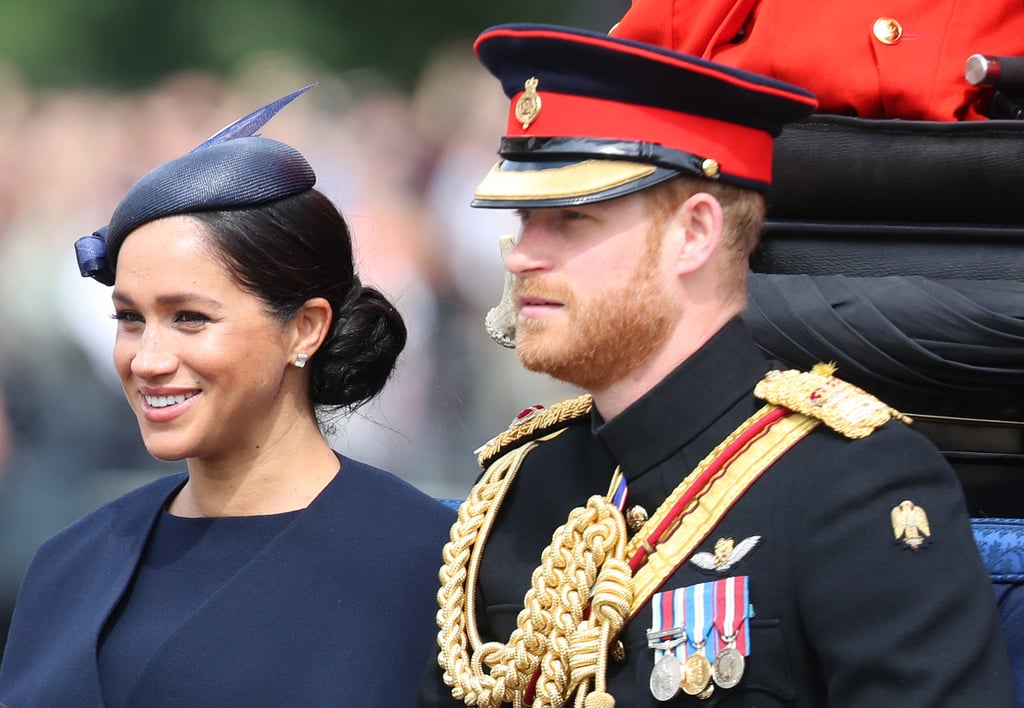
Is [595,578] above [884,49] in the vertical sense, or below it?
below

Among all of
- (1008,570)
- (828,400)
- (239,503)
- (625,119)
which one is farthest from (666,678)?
(239,503)

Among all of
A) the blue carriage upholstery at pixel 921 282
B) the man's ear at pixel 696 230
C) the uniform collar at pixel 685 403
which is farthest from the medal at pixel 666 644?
the blue carriage upholstery at pixel 921 282

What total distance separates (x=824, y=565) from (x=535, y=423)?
2.31 ft

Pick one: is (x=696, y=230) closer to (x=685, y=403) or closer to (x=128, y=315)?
(x=685, y=403)

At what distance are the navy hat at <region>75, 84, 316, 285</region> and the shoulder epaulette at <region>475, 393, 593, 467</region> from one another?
566 millimetres

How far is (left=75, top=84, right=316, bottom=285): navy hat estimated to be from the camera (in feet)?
8.65

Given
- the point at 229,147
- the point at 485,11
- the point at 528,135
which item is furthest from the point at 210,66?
the point at 528,135

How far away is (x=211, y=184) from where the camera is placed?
264cm

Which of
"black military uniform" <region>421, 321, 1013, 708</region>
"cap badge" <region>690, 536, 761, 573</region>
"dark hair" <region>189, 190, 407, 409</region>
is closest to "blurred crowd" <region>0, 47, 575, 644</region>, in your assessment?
"dark hair" <region>189, 190, 407, 409</region>

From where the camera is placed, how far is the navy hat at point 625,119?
2146mm

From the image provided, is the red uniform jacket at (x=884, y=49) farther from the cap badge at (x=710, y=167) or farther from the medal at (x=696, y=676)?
the medal at (x=696, y=676)

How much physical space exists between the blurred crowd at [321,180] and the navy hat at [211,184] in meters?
1.94

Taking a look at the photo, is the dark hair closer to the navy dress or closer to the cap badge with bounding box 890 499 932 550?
the navy dress

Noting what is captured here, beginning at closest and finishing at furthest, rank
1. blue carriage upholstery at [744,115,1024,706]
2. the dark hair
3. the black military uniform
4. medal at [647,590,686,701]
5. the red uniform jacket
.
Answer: the black military uniform → medal at [647,590,686,701] → blue carriage upholstery at [744,115,1024,706] → the red uniform jacket → the dark hair
